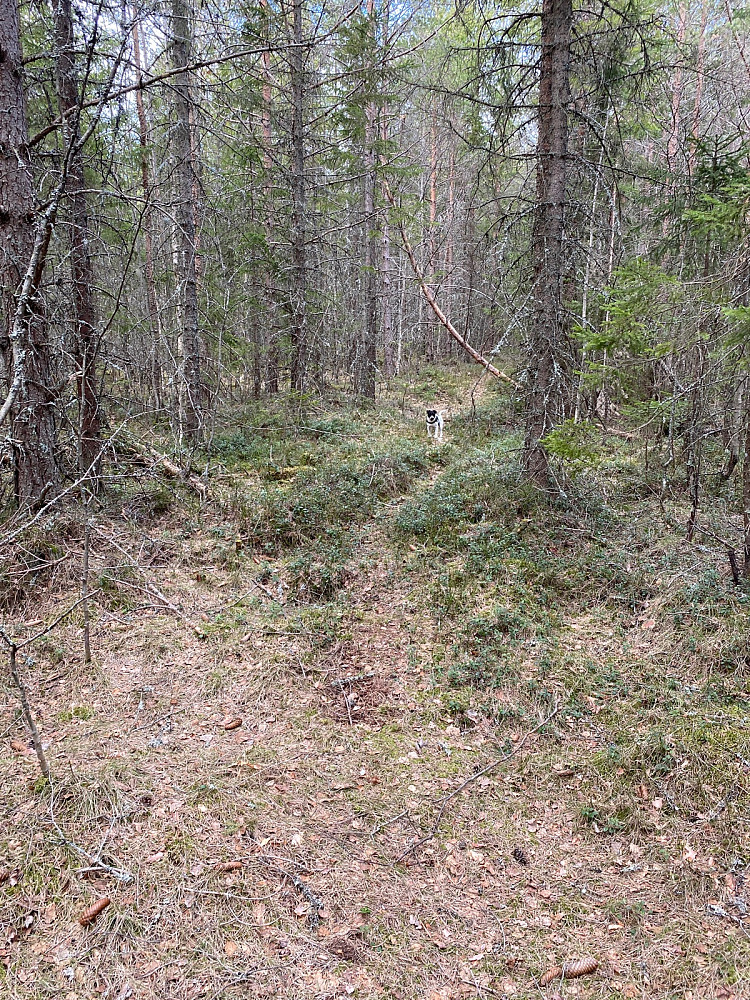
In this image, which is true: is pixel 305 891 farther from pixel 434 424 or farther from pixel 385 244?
pixel 385 244

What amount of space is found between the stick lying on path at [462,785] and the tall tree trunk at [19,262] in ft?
13.0

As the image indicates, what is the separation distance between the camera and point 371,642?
5605 mm

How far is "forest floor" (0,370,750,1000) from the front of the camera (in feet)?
9.93

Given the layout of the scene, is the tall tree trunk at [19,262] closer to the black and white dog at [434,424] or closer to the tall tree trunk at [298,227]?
the tall tree trunk at [298,227]

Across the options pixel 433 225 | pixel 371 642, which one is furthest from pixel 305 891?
pixel 433 225

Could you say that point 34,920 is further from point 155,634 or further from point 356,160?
point 356,160

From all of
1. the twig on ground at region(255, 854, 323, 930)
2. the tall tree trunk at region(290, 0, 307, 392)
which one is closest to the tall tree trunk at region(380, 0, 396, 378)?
the tall tree trunk at region(290, 0, 307, 392)

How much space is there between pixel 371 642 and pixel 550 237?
505cm

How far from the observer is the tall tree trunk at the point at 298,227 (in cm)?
1045

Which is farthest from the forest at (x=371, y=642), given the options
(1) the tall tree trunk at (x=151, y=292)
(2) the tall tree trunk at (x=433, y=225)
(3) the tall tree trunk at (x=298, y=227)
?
(2) the tall tree trunk at (x=433, y=225)

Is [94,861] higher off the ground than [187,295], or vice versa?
[187,295]

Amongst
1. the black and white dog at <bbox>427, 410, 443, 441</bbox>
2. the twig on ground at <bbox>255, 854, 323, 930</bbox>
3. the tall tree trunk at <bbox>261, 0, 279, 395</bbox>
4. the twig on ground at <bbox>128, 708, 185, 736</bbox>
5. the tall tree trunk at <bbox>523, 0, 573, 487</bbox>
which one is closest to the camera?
the twig on ground at <bbox>255, 854, 323, 930</bbox>

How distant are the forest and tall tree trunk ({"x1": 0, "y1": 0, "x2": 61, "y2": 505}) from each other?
0.03 metres

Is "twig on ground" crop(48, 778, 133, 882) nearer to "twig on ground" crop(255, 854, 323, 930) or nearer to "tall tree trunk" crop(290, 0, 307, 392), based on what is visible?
"twig on ground" crop(255, 854, 323, 930)
